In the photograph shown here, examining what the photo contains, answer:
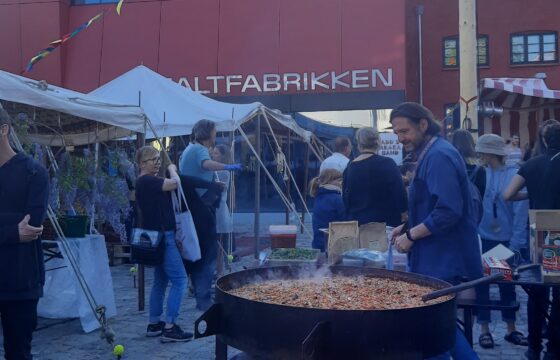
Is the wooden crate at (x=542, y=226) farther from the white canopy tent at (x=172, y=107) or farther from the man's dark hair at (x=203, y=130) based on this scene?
the white canopy tent at (x=172, y=107)

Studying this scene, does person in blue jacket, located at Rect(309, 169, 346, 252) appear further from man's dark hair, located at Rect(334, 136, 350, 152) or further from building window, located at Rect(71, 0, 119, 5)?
building window, located at Rect(71, 0, 119, 5)

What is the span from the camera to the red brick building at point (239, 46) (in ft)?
55.2

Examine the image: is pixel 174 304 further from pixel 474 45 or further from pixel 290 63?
pixel 290 63

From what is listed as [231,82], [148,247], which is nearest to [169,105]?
[148,247]

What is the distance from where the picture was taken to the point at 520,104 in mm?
9023

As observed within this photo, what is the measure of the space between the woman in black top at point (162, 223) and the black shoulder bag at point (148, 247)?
51mm

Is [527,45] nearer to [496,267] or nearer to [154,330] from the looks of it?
[154,330]

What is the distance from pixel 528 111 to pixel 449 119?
124 centimetres

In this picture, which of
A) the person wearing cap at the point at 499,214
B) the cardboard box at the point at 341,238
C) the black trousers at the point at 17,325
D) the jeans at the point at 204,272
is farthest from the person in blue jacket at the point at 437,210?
the jeans at the point at 204,272

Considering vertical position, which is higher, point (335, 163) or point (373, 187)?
point (335, 163)

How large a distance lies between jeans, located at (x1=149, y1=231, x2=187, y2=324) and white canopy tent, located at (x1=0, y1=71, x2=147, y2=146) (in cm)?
166

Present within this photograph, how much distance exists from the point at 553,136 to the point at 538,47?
17.6 m

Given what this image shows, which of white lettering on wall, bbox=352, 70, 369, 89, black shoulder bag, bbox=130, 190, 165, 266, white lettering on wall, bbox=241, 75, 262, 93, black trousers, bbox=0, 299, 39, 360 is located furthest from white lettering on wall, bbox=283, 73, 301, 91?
black trousers, bbox=0, 299, 39, 360

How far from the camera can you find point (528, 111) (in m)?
9.22
